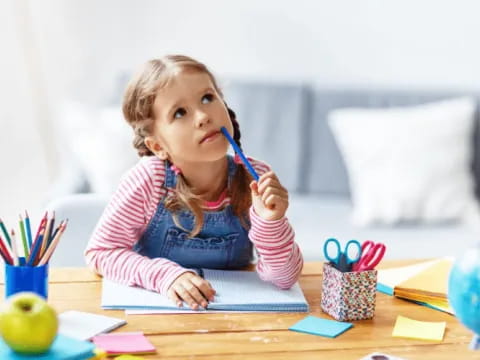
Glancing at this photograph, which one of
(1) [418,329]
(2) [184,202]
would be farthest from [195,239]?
(1) [418,329]

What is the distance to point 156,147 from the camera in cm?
161

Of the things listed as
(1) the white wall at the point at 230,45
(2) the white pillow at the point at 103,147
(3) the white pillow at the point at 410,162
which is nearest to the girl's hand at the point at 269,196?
(2) the white pillow at the point at 103,147

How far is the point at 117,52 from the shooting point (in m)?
3.50

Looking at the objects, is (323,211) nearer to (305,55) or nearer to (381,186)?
(381,186)

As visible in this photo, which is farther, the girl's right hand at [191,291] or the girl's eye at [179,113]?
the girl's eye at [179,113]

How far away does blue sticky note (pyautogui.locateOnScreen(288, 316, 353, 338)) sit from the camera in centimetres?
128

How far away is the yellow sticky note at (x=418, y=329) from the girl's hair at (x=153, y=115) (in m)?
0.40

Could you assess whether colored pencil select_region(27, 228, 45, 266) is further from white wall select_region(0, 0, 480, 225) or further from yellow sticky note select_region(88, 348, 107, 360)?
white wall select_region(0, 0, 480, 225)

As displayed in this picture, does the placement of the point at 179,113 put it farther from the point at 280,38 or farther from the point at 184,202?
the point at 280,38

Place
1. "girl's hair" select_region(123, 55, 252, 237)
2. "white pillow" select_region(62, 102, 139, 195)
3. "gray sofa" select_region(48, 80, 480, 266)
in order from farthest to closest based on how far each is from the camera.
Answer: "gray sofa" select_region(48, 80, 480, 266)
"white pillow" select_region(62, 102, 139, 195)
"girl's hair" select_region(123, 55, 252, 237)

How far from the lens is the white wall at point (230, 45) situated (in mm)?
3414

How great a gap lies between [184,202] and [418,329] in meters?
0.50

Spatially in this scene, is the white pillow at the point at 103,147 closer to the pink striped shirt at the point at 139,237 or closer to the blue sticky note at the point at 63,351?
the pink striped shirt at the point at 139,237

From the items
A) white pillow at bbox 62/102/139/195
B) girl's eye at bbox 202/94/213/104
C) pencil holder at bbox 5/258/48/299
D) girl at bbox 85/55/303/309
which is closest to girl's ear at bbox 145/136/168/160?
girl at bbox 85/55/303/309
